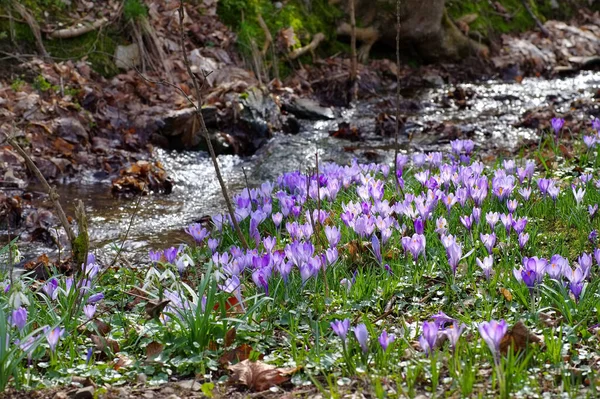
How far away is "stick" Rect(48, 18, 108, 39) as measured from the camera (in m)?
8.48

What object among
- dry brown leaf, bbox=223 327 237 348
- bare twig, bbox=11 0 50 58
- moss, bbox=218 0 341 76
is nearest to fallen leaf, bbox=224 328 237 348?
dry brown leaf, bbox=223 327 237 348

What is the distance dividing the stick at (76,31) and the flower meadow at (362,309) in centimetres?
507

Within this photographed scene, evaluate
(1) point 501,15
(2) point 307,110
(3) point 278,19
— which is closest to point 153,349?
(2) point 307,110

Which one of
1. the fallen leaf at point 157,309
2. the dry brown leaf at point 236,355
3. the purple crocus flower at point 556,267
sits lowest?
the dry brown leaf at point 236,355

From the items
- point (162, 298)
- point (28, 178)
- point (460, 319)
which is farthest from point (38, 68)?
point (460, 319)

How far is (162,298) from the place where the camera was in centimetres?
299

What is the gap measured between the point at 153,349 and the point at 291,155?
15.2 feet

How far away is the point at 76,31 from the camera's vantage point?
338 inches

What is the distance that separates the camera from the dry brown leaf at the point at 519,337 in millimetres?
2562

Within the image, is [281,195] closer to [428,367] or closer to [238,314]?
[238,314]

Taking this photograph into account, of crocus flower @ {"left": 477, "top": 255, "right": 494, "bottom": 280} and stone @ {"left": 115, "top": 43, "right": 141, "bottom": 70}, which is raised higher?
stone @ {"left": 115, "top": 43, "right": 141, "bottom": 70}

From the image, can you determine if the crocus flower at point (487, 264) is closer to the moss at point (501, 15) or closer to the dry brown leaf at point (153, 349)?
the dry brown leaf at point (153, 349)

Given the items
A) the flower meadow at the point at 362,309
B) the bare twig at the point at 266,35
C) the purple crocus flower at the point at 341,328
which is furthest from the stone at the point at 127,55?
the purple crocus flower at the point at 341,328

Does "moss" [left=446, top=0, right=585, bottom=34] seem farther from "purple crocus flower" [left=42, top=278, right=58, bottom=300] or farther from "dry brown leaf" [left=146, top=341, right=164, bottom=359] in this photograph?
"dry brown leaf" [left=146, top=341, right=164, bottom=359]
